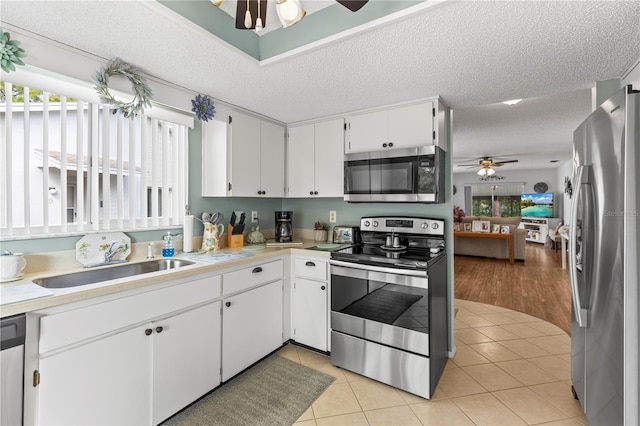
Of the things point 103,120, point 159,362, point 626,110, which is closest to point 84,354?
point 159,362

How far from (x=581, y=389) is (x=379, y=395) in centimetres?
118

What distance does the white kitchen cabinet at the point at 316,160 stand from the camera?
280 cm

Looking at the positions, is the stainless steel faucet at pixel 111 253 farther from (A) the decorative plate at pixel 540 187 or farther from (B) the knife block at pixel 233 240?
(A) the decorative plate at pixel 540 187

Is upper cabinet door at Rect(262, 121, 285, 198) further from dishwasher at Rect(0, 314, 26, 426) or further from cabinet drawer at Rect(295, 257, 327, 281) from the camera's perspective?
dishwasher at Rect(0, 314, 26, 426)

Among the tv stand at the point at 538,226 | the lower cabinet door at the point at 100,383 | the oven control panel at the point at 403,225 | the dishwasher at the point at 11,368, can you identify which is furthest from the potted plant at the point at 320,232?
the tv stand at the point at 538,226

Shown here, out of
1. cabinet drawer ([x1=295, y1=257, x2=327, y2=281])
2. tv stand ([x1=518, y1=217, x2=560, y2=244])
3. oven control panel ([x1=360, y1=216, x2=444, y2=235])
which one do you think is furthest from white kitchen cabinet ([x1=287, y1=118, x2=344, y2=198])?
tv stand ([x1=518, y1=217, x2=560, y2=244])

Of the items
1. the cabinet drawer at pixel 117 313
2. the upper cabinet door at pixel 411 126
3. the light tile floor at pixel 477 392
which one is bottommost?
the light tile floor at pixel 477 392

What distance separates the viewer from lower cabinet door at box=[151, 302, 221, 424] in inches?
64.0

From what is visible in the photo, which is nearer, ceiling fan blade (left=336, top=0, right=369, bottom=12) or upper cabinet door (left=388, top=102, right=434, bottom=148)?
ceiling fan blade (left=336, top=0, right=369, bottom=12)

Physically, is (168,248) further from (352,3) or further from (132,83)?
(352,3)

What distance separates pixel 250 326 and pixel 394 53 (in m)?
2.05

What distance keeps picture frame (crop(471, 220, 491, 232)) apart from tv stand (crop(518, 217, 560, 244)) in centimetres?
364

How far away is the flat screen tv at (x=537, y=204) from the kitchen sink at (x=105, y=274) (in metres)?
10.8

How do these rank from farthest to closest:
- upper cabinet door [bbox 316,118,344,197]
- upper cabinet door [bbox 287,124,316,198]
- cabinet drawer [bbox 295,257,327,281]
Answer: upper cabinet door [bbox 287,124,316,198] < upper cabinet door [bbox 316,118,344,197] < cabinet drawer [bbox 295,257,327,281]
